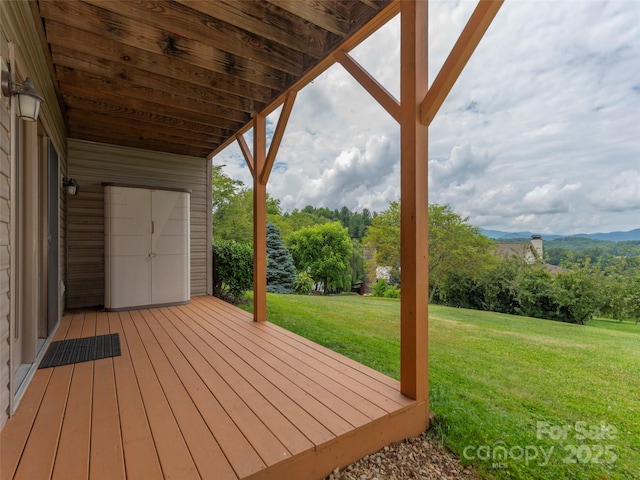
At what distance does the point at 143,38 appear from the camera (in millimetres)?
2443

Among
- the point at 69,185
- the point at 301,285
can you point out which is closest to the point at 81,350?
the point at 69,185

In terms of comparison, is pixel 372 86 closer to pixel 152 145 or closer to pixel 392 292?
pixel 152 145

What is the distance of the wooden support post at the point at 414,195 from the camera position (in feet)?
6.03

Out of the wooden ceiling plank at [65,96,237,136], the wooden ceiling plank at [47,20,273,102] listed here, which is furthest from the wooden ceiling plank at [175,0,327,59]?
the wooden ceiling plank at [65,96,237,136]

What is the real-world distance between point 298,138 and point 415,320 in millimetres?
10605

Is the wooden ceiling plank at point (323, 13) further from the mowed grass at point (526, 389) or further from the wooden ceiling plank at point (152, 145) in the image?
the wooden ceiling plank at point (152, 145)

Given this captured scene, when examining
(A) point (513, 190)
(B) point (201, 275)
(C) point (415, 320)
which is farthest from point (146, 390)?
(A) point (513, 190)

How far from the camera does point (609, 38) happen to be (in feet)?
8.59

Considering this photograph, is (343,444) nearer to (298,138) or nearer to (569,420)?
(569,420)

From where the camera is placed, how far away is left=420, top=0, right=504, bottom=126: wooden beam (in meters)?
1.50

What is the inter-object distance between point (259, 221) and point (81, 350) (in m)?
2.19

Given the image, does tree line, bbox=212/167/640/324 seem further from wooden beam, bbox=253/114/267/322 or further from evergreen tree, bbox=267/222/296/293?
wooden beam, bbox=253/114/267/322

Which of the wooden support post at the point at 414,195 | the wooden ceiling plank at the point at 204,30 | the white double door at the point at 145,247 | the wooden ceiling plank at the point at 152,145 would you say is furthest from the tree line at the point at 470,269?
the wooden ceiling plank at the point at 204,30

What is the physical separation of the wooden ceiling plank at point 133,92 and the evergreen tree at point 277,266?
753 cm
